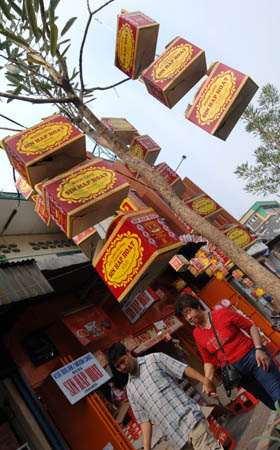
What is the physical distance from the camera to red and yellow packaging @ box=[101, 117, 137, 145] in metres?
5.81

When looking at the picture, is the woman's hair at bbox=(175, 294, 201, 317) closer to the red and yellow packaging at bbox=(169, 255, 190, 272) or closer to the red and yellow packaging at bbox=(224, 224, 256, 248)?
the red and yellow packaging at bbox=(224, 224, 256, 248)

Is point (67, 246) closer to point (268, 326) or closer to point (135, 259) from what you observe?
point (135, 259)

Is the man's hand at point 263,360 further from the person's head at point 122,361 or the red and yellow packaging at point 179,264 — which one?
the red and yellow packaging at point 179,264

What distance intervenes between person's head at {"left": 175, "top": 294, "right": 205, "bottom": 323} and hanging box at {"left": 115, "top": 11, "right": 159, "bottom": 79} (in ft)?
10.1

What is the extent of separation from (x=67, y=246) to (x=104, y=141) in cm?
581

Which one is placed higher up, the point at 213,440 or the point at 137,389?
the point at 137,389

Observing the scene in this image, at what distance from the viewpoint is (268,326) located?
36.4 ft

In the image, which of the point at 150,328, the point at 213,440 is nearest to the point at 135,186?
the point at 150,328

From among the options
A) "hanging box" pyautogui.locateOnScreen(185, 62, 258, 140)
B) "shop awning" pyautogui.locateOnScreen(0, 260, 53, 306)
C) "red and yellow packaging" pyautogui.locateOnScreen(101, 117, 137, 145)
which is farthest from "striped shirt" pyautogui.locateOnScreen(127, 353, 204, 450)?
"red and yellow packaging" pyautogui.locateOnScreen(101, 117, 137, 145)

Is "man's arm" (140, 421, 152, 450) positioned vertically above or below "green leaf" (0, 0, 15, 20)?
below

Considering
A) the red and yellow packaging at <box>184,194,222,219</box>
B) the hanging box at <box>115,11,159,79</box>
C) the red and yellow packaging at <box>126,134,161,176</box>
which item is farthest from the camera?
the red and yellow packaging at <box>184,194,222,219</box>

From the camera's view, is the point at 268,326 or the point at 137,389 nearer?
the point at 137,389

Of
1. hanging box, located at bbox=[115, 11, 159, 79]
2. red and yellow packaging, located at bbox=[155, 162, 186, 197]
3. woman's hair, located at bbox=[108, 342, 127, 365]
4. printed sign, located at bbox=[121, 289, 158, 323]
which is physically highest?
hanging box, located at bbox=[115, 11, 159, 79]

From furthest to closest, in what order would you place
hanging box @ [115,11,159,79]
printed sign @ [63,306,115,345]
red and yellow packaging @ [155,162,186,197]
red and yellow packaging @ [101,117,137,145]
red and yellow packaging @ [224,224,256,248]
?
red and yellow packaging @ [224,224,256,248], red and yellow packaging @ [155,162,186,197], printed sign @ [63,306,115,345], red and yellow packaging @ [101,117,137,145], hanging box @ [115,11,159,79]
